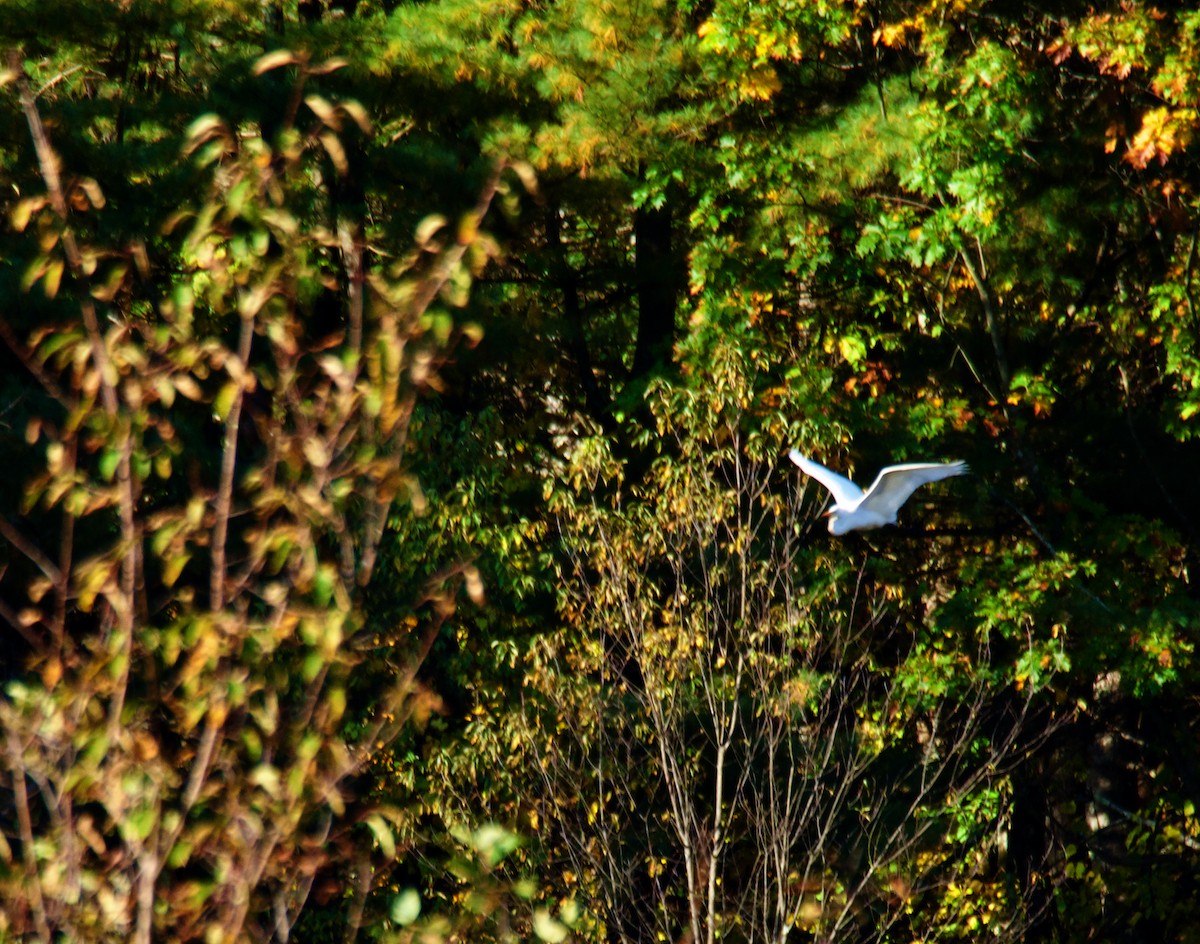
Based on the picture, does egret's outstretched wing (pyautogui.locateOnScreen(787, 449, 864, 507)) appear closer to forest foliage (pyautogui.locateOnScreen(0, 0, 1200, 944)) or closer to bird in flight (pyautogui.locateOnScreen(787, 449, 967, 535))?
bird in flight (pyautogui.locateOnScreen(787, 449, 967, 535))

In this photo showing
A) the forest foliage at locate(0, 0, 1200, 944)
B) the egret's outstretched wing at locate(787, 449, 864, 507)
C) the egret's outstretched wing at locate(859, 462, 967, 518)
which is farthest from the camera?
the forest foliage at locate(0, 0, 1200, 944)

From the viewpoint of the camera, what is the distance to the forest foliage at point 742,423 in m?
9.35

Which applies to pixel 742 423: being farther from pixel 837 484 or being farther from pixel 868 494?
pixel 868 494

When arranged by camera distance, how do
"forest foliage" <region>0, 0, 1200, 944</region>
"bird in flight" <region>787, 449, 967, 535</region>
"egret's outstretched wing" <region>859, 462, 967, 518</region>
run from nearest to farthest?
"egret's outstretched wing" <region>859, 462, 967, 518</region>
"bird in flight" <region>787, 449, 967, 535</region>
"forest foliage" <region>0, 0, 1200, 944</region>

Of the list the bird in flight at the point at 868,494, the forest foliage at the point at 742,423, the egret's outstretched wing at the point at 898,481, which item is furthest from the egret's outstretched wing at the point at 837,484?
the forest foliage at the point at 742,423

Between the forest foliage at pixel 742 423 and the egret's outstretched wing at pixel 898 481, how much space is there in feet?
1.66

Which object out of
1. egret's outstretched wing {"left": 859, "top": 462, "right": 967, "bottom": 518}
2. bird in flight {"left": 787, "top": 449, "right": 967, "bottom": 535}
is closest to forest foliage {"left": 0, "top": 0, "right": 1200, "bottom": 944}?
bird in flight {"left": 787, "top": 449, "right": 967, "bottom": 535}

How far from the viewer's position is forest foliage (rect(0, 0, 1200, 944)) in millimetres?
9352

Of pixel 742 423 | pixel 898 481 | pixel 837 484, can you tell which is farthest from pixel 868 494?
pixel 742 423

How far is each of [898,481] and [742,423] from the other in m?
1.69

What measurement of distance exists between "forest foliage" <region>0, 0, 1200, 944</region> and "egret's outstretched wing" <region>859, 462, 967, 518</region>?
0.51 meters

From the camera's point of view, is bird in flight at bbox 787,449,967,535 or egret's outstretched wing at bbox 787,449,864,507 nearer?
bird in flight at bbox 787,449,967,535

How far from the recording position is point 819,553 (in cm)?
1104

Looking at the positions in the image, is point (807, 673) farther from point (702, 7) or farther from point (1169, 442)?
point (702, 7)
